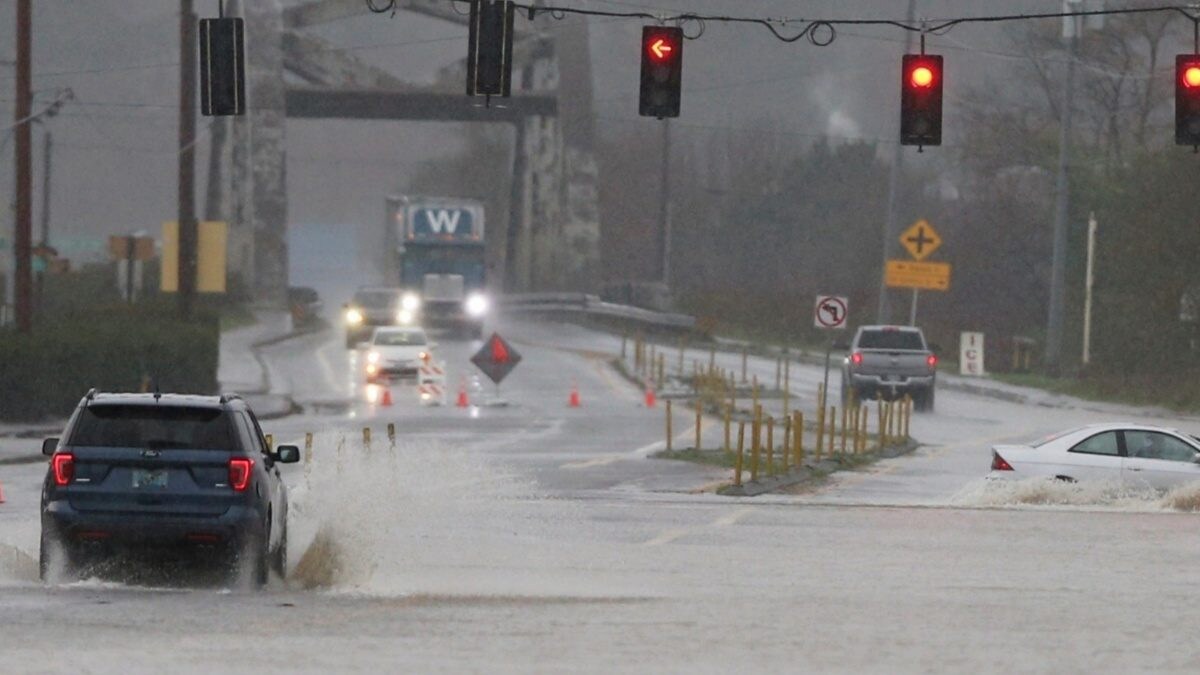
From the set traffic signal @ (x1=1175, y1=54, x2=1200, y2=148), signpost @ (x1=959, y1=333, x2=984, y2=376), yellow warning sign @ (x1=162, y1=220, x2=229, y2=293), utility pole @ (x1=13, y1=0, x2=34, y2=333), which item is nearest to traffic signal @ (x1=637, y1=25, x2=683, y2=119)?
traffic signal @ (x1=1175, y1=54, x2=1200, y2=148)

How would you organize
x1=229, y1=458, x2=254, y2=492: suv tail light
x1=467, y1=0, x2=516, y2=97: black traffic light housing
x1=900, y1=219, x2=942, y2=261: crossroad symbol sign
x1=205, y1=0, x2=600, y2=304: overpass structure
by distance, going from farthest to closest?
x1=205, y1=0, x2=600, y2=304: overpass structure, x1=900, y1=219, x2=942, y2=261: crossroad symbol sign, x1=467, y1=0, x2=516, y2=97: black traffic light housing, x1=229, y1=458, x2=254, y2=492: suv tail light

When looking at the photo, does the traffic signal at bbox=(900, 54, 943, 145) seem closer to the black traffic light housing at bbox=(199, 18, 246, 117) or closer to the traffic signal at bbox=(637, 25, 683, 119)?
the traffic signal at bbox=(637, 25, 683, 119)

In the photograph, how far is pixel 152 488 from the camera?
14953mm

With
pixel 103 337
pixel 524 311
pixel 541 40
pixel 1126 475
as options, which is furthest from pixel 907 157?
pixel 1126 475

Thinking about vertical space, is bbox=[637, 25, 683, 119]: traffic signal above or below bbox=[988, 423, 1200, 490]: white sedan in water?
above

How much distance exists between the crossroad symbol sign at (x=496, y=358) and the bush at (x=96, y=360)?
592cm

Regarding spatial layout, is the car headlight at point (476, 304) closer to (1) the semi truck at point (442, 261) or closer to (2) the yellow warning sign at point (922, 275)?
(1) the semi truck at point (442, 261)

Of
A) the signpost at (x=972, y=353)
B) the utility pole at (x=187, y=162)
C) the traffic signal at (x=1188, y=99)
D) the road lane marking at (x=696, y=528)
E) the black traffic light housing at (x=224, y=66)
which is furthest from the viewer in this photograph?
the signpost at (x=972, y=353)

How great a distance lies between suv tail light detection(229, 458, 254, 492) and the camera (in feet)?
49.4

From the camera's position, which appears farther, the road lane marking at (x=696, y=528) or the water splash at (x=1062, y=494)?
the water splash at (x=1062, y=494)

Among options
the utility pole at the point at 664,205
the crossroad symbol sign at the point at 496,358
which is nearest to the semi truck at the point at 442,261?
the utility pole at the point at 664,205

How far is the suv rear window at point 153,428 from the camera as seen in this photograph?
15039mm

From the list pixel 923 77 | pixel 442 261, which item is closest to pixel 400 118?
pixel 442 261

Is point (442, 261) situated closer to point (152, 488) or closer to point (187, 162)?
point (187, 162)
